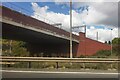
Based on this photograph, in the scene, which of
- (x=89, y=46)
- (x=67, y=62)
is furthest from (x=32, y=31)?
(x=89, y=46)

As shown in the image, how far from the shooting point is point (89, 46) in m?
78.4

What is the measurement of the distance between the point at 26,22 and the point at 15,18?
4649 mm

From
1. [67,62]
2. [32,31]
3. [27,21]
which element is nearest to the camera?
[67,62]

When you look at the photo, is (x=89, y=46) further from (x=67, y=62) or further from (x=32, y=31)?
(x=67, y=62)

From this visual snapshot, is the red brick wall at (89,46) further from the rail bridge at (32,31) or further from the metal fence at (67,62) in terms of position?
the metal fence at (67,62)

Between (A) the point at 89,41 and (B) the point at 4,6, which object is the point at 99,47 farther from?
(B) the point at 4,6

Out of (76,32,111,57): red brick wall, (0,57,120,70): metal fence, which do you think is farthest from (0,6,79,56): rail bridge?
(0,57,120,70): metal fence

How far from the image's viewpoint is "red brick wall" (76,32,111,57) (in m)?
78.2

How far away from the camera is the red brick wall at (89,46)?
78.2 metres

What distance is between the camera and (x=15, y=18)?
41.1 m

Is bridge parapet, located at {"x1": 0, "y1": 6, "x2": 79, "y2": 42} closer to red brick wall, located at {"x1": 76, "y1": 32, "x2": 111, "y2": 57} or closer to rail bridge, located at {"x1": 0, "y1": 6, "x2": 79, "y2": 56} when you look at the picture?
rail bridge, located at {"x1": 0, "y1": 6, "x2": 79, "y2": 56}

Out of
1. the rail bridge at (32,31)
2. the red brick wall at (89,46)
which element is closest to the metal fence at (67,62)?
the rail bridge at (32,31)

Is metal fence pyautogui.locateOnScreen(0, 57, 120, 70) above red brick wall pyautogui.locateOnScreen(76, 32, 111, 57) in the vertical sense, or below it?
below

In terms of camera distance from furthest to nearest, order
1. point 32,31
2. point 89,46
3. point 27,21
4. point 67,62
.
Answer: point 89,46
point 32,31
point 27,21
point 67,62
